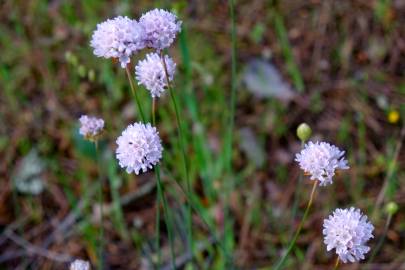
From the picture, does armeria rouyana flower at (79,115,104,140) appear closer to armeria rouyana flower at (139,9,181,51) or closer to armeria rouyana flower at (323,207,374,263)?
armeria rouyana flower at (139,9,181,51)

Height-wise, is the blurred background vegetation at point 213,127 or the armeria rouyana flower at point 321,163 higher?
the blurred background vegetation at point 213,127

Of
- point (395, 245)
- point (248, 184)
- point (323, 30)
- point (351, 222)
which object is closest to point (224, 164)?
point (248, 184)

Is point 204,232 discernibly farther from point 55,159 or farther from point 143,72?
point 143,72

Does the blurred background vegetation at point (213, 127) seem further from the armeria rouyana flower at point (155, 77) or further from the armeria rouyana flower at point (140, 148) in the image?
the armeria rouyana flower at point (140, 148)

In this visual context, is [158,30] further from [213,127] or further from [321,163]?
[213,127]

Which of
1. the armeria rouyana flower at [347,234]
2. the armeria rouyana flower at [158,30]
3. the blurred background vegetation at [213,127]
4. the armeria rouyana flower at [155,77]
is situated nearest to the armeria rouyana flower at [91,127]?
the armeria rouyana flower at [155,77]

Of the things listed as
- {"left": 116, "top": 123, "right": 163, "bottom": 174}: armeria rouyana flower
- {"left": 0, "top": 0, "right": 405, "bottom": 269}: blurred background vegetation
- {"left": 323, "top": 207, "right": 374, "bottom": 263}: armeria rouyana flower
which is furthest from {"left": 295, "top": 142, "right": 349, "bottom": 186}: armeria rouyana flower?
{"left": 0, "top": 0, "right": 405, "bottom": 269}: blurred background vegetation
